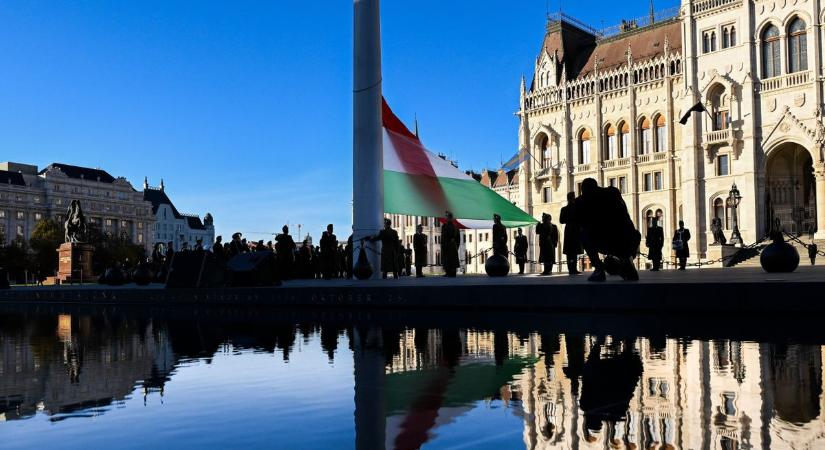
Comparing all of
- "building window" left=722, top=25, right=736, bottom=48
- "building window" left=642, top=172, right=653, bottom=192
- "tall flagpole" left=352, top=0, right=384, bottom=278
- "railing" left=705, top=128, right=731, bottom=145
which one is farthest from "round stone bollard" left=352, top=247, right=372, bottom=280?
"building window" left=642, top=172, right=653, bottom=192

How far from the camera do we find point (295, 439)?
364cm

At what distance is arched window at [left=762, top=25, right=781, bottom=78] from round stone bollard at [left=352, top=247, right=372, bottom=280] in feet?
122

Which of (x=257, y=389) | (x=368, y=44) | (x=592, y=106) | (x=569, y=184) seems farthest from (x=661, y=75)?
(x=257, y=389)

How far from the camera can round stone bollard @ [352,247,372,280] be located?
20.0m

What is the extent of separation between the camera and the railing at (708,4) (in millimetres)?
48116

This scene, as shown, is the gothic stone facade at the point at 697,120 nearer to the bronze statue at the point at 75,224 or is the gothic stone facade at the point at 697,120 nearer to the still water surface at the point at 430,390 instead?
the bronze statue at the point at 75,224

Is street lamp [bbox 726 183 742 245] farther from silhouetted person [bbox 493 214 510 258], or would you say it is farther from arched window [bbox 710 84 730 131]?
silhouetted person [bbox 493 214 510 258]

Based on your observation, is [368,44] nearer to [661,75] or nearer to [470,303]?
[470,303]

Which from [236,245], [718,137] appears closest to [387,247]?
[236,245]

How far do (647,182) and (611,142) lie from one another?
4.83 m

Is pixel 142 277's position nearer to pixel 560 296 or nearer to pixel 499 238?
pixel 499 238

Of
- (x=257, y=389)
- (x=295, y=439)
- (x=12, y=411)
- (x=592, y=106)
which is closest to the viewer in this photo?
(x=295, y=439)

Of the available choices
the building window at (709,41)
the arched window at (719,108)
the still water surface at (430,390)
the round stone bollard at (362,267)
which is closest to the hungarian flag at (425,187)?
the round stone bollard at (362,267)

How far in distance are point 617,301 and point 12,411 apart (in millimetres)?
8391
